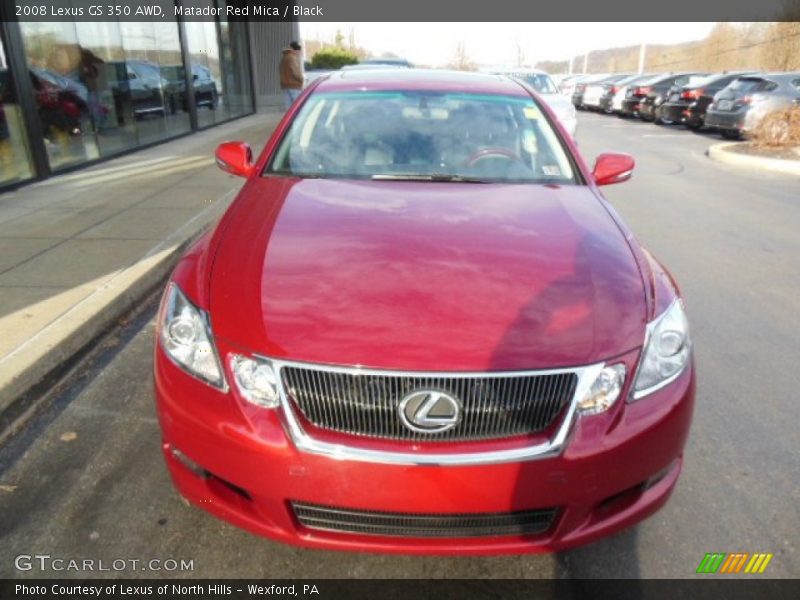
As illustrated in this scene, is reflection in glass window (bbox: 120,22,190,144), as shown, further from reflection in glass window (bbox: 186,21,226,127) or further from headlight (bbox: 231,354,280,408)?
headlight (bbox: 231,354,280,408)

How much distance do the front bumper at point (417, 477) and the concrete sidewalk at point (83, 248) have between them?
A: 1.69 m

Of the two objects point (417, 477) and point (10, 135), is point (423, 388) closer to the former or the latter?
point (417, 477)

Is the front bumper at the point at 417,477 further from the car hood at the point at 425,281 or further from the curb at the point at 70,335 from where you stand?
the curb at the point at 70,335

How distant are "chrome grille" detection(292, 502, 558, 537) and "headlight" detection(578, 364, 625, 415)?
0.33 metres

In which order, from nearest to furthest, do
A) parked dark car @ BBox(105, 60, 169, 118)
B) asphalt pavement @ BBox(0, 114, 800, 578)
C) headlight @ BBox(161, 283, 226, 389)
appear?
headlight @ BBox(161, 283, 226, 389) → asphalt pavement @ BBox(0, 114, 800, 578) → parked dark car @ BBox(105, 60, 169, 118)

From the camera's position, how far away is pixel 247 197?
113 inches

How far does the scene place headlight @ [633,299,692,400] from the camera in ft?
6.54

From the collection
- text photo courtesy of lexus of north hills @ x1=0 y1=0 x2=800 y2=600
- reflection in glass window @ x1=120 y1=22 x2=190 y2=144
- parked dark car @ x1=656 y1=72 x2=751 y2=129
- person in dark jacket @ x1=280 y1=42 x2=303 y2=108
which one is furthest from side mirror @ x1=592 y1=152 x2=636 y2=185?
parked dark car @ x1=656 y1=72 x2=751 y2=129

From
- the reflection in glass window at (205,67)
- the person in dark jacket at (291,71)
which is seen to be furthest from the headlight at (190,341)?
the reflection in glass window at (205,67)

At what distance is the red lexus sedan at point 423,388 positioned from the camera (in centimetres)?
182

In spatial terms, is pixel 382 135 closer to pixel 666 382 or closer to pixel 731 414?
pixel 666 382

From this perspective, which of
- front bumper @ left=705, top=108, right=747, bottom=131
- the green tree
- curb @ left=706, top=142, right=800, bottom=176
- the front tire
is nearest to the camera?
curb @ left=706, top=142, right=800, bottom=176

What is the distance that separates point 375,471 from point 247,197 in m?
1.59

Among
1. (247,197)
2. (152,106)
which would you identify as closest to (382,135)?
(247,197)
